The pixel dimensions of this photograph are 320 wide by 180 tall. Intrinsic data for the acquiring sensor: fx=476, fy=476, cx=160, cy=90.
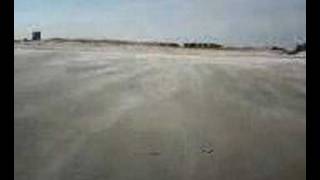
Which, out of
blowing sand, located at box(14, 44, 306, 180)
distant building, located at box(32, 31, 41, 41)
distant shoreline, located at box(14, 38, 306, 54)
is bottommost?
blowing sand, located at box(14, 44, 306, 180)

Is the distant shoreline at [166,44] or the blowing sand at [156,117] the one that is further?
the distant shoreline at [166,44]

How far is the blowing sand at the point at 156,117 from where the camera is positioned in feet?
6.67

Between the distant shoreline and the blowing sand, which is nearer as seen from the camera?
the blowing sand

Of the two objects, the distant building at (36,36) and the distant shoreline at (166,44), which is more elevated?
the distant building at (36,36)

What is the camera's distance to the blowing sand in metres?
2.03

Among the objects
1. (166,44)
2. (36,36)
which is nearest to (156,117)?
(166,44)

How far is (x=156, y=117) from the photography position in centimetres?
229

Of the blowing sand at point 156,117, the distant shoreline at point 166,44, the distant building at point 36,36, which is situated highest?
the distant building at point 36,36

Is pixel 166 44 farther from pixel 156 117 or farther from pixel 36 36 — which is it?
pixel 36 36

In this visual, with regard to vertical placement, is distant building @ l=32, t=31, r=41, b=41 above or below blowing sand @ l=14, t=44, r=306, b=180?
above

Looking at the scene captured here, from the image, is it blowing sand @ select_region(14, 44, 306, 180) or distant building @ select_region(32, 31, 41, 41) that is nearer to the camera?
blowing sand @ select_region(14, 44, 306, 180)

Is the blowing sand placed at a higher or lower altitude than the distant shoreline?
lower

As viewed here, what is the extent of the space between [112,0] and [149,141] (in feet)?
2.19
